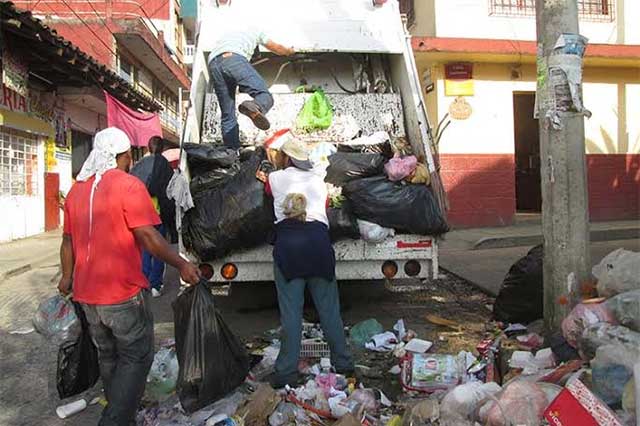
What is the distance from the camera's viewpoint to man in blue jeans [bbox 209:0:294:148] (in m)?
4.75

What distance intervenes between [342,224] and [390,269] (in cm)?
54

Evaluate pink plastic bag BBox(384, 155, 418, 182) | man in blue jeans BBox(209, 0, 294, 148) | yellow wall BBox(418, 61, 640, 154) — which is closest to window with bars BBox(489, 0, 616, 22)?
yellow wall BBox(418, 61, 640, 154)

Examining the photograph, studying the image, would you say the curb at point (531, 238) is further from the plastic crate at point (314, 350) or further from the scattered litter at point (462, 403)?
the scattered litter at point (462, 403)

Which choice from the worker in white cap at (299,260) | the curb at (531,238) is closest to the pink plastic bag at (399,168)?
the worker in white cap at (299,260)

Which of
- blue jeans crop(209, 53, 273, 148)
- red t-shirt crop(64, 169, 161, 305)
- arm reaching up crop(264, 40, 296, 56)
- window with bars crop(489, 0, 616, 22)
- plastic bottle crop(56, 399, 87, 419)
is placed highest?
window with bars crop(489, 0, 616, 22)

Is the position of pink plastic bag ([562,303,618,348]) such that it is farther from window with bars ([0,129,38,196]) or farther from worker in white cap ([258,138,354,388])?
window with bars ([0,129,38,196])

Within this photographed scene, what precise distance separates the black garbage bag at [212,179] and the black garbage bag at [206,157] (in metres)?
0.05

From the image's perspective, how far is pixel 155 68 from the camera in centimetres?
2205

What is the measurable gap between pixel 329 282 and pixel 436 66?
7.38 m

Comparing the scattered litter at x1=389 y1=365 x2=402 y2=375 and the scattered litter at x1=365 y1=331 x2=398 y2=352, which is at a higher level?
the scattered litter at x1=365 y1=331 x2=398 y2=352

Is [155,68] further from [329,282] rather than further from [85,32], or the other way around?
[329,282]

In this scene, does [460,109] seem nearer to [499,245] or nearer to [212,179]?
[499,245]

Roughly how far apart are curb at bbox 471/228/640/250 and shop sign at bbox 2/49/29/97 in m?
8.41

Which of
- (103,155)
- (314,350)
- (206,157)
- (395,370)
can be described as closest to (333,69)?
(206,157)
